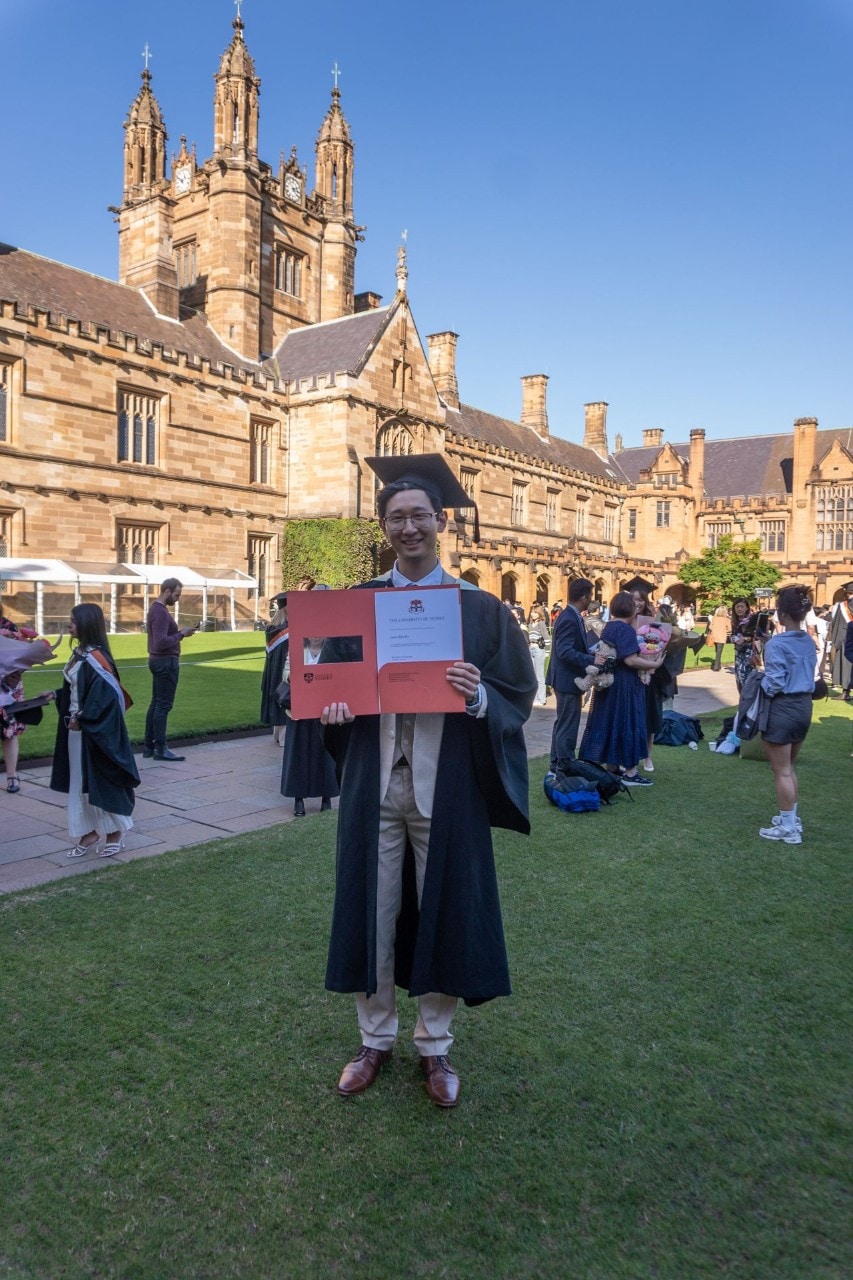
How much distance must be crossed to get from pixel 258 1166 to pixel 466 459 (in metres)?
39.8

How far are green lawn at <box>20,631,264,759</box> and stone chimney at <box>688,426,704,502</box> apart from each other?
139 ft

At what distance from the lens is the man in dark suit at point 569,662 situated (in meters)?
7.86

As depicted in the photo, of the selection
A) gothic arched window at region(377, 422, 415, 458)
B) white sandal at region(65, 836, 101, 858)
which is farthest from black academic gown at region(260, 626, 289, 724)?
gothic arched window at region(377, 422, 415, 458)

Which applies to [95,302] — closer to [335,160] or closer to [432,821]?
[335,160]

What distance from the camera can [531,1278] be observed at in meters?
2.23

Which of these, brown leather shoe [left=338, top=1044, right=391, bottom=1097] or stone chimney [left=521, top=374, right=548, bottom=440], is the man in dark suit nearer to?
brown leather shoe [left=338, top=1044, right=391, bottom=1097]

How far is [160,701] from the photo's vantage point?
909cm

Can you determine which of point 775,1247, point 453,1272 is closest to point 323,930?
point 453,1272

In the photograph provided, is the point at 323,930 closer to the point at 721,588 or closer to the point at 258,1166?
the point at 258,1166

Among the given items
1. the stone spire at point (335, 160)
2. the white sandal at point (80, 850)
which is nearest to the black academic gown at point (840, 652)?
the white sandal at point (80, 850)

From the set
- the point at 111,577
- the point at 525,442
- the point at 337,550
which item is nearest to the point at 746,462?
the point at 525,442

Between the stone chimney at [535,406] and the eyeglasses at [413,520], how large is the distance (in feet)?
166

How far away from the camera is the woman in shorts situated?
6012 millimetres

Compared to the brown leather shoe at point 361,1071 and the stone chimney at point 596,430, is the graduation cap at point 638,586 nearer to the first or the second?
the brown leather shoe at point 361,1071
